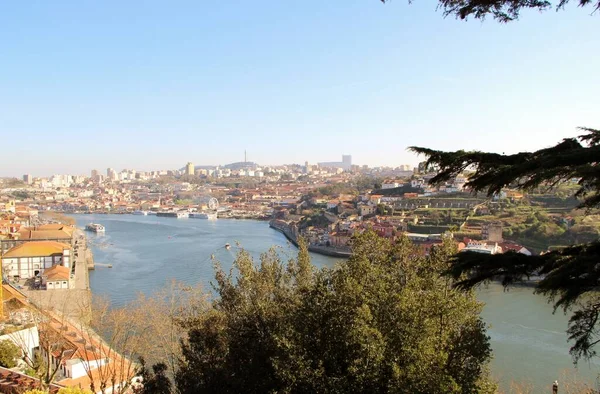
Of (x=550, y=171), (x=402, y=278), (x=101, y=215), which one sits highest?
(x=550, y=171)

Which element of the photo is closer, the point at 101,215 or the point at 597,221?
the point at 597,221

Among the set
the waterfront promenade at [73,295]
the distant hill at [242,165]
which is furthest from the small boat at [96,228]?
the distant hill at [242,165]

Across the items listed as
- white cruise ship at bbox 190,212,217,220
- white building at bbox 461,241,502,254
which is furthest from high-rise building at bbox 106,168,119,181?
white building at bbox 461,241,502,254

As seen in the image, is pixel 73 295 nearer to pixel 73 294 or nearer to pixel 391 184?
pixel 73 294

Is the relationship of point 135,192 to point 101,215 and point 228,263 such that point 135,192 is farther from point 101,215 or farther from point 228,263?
point 228,263

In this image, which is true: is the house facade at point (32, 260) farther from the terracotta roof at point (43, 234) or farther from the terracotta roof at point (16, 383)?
the terracotta roof at point (16, 383)

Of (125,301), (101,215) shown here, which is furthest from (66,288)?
(101,215)
